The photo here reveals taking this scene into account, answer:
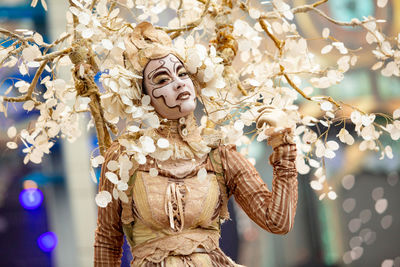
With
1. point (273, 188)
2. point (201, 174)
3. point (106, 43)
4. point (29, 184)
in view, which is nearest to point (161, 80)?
point (106, 43)

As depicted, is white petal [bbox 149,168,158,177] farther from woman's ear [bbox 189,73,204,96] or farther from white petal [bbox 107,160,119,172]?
woman's ear [bbox 189,73,204,96]

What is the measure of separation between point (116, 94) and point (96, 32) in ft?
0.52

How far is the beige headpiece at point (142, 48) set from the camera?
5.17 ft

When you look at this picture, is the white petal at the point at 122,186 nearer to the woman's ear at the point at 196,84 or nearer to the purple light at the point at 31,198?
the woman's ear at the point at 196,84

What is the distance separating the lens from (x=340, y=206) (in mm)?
3162

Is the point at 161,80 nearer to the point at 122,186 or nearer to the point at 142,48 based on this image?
the point at 142,48

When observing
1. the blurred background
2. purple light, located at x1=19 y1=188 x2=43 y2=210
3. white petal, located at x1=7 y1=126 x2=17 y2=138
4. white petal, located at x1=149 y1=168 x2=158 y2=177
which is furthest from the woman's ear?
purple light, located at x1=19 y1=188 x2=43 y2=210

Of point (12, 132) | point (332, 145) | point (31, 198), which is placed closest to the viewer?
point (332, 145)

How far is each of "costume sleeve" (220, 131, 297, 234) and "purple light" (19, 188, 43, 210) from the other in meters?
2.04

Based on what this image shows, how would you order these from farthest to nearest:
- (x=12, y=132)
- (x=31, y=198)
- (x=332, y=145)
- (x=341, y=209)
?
(x=31, y=198) → (x=341, y=209) → (x=12, y=132) → (x=332, y=145)

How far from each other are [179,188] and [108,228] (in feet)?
0.76

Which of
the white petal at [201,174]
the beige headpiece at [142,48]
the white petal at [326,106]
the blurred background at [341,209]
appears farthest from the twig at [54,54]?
the blurred background at [341,209]

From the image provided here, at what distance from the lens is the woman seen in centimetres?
150

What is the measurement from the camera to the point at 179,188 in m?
1.52
